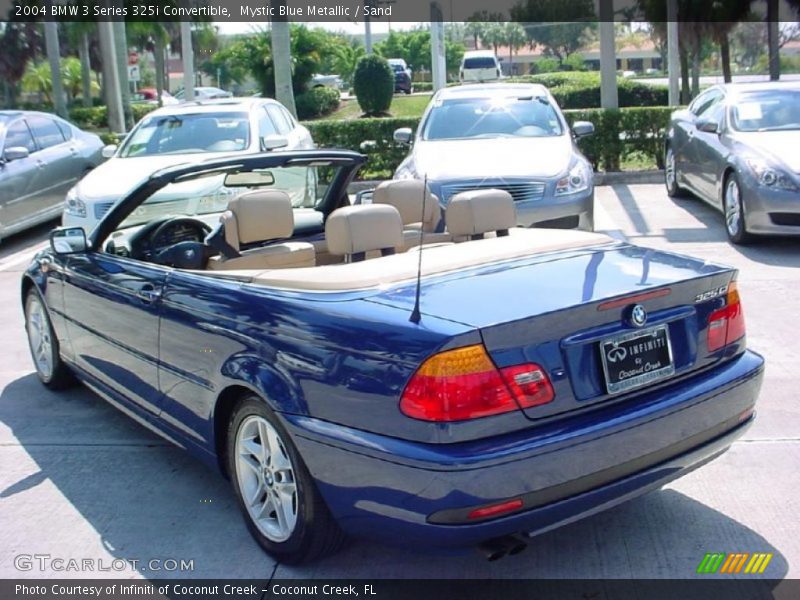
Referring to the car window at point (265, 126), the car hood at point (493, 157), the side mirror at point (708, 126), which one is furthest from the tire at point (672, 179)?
the car window at point (265, 126)

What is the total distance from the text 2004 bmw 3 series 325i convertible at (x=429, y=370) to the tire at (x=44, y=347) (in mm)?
1325

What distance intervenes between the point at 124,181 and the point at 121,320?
5.66 m

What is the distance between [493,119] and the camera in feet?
35.1

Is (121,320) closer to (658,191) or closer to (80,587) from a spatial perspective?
(80,587)

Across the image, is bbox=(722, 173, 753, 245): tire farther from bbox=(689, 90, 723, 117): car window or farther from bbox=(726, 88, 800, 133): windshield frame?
bbox=(689, 90, 723, 117): car window

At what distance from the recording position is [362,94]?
98.2ft

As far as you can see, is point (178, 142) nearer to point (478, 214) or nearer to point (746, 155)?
point (746, 155)

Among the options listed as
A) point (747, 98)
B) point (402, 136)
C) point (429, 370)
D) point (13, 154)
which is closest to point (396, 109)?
point (402, 136)

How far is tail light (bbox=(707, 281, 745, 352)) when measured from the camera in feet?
11.8

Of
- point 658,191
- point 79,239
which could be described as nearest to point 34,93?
point 658,191

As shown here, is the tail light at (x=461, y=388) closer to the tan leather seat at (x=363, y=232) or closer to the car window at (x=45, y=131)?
the tan leather seat at (x=363, y=232)

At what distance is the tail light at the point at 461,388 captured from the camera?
2.97 m

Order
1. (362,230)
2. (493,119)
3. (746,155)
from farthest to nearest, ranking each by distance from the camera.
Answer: (493,119) → (746,155) → (362,230)

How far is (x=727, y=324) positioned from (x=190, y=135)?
830 cm
